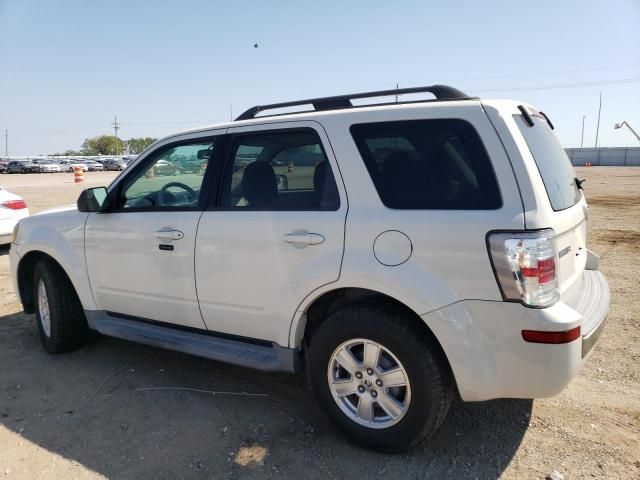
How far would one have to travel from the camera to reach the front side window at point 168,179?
3.54m

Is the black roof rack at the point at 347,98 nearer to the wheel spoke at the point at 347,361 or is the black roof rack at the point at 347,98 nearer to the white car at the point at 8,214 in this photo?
the wheel spoke at the point at 347,361

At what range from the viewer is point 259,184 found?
3.28m

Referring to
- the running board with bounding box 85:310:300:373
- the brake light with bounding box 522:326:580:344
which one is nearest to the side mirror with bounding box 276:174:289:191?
the running board with bounding box 85:310:300:373

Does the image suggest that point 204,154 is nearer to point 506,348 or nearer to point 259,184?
point 259,184

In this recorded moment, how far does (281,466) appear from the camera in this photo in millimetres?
2775

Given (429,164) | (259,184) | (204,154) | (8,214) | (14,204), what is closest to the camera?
(429,164)

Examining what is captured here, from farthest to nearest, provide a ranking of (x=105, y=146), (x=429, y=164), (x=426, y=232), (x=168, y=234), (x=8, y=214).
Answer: (x=105, y=146) < (x=8, y=214) < (x=168, y=234) < (x=429, y=164) < (x=426, y=232)

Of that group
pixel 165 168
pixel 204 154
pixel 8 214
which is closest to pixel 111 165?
pixel 8 214

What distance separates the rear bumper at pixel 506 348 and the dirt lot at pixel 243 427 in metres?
0.58

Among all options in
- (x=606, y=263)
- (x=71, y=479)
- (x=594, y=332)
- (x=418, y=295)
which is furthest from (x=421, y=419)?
(x=606, y=263)

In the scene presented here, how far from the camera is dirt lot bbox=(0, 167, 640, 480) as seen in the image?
276 centimetres

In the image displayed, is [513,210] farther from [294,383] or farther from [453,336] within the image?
[294,383]

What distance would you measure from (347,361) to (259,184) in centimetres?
127

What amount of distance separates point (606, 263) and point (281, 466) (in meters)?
6.18
